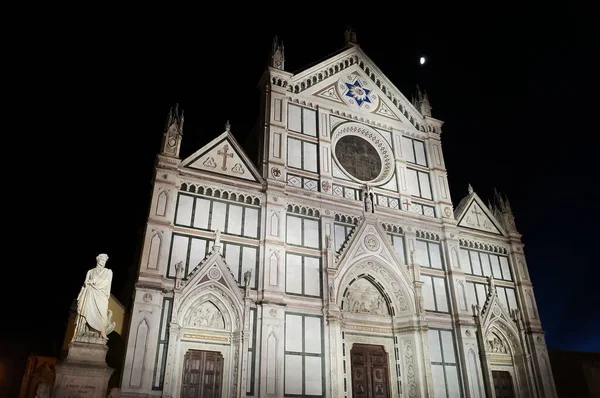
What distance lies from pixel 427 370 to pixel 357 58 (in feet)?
55.6

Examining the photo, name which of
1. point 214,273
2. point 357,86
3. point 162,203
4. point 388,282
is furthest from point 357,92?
point 214,273

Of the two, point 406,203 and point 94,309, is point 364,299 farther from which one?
point 94,309

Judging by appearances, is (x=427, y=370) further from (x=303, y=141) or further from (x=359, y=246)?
(x=303, y=141)

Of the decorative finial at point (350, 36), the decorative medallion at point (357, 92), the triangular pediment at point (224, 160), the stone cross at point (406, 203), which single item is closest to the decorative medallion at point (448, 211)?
the stone cross at point (406, 203)

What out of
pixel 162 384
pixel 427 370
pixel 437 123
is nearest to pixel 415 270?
pixel 427 370

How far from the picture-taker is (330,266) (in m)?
18.6

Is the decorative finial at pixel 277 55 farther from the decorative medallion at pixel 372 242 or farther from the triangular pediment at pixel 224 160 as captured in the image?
the decorative medallion at pixel 372 242

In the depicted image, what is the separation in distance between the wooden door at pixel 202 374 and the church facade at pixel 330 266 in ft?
0.15

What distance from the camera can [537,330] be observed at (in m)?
21.6

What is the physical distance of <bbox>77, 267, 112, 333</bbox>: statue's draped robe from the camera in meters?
12.7

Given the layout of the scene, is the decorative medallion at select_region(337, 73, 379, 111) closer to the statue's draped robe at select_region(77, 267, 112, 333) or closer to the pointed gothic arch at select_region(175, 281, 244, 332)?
the pointed gothic arch at select_region(175, 281, 244, 332)

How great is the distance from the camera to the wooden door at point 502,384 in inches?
790

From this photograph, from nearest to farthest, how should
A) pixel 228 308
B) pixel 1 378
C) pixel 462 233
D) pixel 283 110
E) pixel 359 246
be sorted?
pixel 228 308
pixel 359 246
pixel 283 110
pixel 462 233
pixel 1 378

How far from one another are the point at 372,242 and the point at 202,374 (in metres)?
9.20
